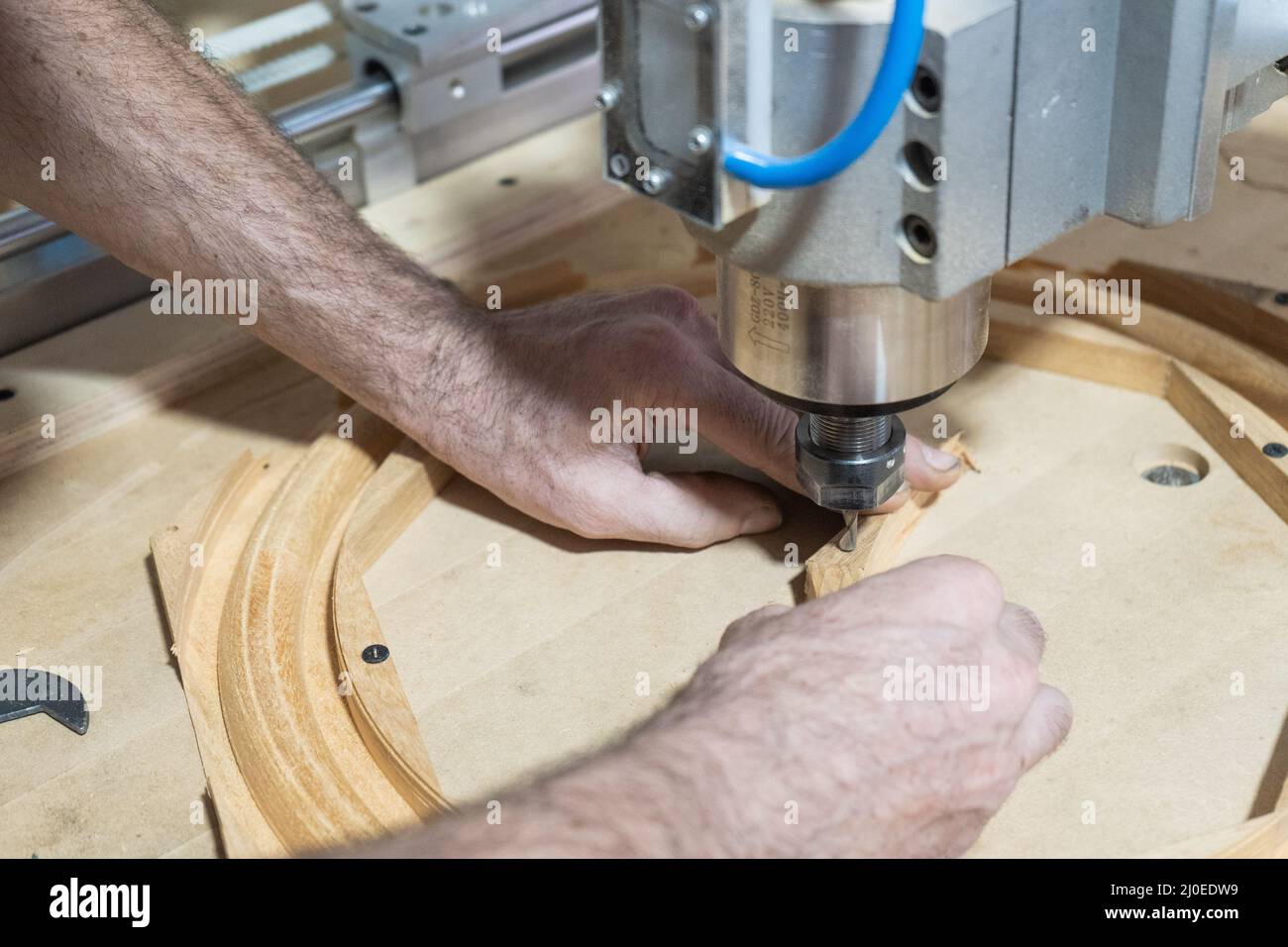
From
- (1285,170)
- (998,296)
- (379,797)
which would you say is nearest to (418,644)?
(379,797)

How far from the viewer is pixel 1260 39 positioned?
86 cm

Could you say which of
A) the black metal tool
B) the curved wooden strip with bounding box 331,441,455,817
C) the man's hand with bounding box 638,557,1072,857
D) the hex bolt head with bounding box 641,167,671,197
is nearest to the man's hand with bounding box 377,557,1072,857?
the man's hand with bounding box 638,557,1072,857

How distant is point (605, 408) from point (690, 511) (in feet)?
0.37

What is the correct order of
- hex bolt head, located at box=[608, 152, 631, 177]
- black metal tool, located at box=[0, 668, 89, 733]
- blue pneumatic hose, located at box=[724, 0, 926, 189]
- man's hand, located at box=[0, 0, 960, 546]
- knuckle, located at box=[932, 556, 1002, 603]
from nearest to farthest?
blue pneumatic hose, located at box=[724, 0, 926, 189]
hex bolt head, located at box=[608, 152, 631, 177]
knuckle, located at box=[932, 556, 1002, 603]
black metal tool, located at box=[0, 668, 89, 733]
man's hand, located at box=[0, 0, 960, 546]

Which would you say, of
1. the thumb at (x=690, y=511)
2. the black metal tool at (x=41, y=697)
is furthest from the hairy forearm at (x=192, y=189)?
the black metal tool at (x=41, y=697)

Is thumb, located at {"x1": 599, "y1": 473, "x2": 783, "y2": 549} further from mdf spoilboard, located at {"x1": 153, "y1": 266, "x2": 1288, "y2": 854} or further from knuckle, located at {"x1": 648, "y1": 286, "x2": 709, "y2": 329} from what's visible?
knuckle, located at {"x1": 648, "y1": 286, "x2": 709, "y2": 329}

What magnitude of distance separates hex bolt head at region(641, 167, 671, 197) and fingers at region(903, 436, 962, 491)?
0.42m

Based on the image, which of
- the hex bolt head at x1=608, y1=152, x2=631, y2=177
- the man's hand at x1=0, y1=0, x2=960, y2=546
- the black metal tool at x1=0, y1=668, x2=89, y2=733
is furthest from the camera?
the man's hand at x1=0, y1=0, x2=960, y2=546

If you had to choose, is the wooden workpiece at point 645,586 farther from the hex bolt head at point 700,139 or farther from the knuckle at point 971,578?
the hex bolt head at point 700,139

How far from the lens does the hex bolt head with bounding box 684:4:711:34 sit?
2.40 feet

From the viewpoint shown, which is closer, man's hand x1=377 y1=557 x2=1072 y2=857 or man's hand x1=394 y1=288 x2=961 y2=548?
man's hand x1=377 y1=557 x2=1072 y2=857

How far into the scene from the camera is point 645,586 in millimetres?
1163

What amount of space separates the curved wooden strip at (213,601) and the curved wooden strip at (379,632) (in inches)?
3.6

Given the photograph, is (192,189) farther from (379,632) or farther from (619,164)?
(619,164)
